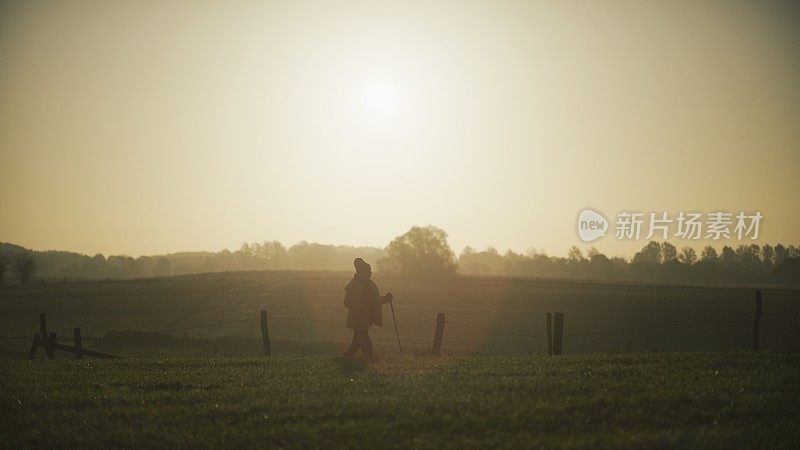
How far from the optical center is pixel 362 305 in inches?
773

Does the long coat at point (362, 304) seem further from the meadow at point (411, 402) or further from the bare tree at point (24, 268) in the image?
the bare tree at point (24, 268)

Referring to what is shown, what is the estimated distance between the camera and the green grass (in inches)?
371

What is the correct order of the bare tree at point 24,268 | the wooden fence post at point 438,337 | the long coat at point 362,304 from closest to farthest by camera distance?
the long coat at point 362,304
the wooden fence post at point 438,337
the bare tree at point 24,268

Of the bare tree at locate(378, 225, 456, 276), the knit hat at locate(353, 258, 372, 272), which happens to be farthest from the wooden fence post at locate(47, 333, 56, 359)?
the bare tree at locate(378, 225, 456, 276)

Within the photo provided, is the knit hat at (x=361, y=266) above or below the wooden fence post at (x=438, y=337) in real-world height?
above

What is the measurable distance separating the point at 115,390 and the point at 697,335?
1678 inches

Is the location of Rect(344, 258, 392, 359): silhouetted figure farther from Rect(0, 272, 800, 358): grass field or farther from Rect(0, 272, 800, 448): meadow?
Rect(0, 272, 800, 358): grass field

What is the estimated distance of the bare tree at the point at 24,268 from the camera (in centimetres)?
12125

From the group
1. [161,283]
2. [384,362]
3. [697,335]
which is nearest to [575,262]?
[161,283]

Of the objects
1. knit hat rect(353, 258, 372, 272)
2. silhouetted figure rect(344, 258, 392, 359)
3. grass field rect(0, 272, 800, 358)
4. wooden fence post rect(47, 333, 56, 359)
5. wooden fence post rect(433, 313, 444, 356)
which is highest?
knit hat rect(353, 258, 372, 272)

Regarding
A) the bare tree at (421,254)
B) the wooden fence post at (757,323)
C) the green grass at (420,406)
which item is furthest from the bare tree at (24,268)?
the wooden fence post at (757,323)

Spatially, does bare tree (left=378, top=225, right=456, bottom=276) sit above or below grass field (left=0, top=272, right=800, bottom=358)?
above

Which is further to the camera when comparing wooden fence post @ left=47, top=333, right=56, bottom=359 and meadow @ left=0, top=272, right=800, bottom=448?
wooden fence post @ left=47, top=333, right=56, bottom=359

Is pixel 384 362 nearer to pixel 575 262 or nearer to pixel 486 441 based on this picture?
pixel 486 441
